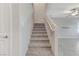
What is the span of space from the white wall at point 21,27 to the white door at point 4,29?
62mm

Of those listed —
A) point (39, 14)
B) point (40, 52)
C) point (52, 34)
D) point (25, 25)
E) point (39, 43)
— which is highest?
point (39, 14)

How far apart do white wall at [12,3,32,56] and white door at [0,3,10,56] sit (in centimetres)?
6

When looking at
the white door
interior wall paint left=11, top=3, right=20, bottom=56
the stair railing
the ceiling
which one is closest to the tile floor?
the stair railing

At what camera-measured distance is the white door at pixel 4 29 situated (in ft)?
5.77

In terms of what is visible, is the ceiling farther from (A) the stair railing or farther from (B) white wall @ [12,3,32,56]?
(B) white wall @ [12,3,32,56]

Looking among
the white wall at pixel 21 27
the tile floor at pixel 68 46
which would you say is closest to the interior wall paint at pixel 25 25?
the white wall at pixel 21 27

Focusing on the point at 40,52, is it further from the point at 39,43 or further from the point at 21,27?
the point at 21,27

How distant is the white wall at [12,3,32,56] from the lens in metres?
1.77

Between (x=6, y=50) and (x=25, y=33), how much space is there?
0.29 meters

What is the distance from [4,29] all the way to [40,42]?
1.42 feet

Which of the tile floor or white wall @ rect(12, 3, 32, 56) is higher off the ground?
white wall @ rect(12, 3, 32, 56)

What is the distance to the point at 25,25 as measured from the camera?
1851mm

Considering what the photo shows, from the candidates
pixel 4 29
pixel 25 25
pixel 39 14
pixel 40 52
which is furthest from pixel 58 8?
pixel 4 29

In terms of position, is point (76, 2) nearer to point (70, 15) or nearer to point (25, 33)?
point (70, 15)
